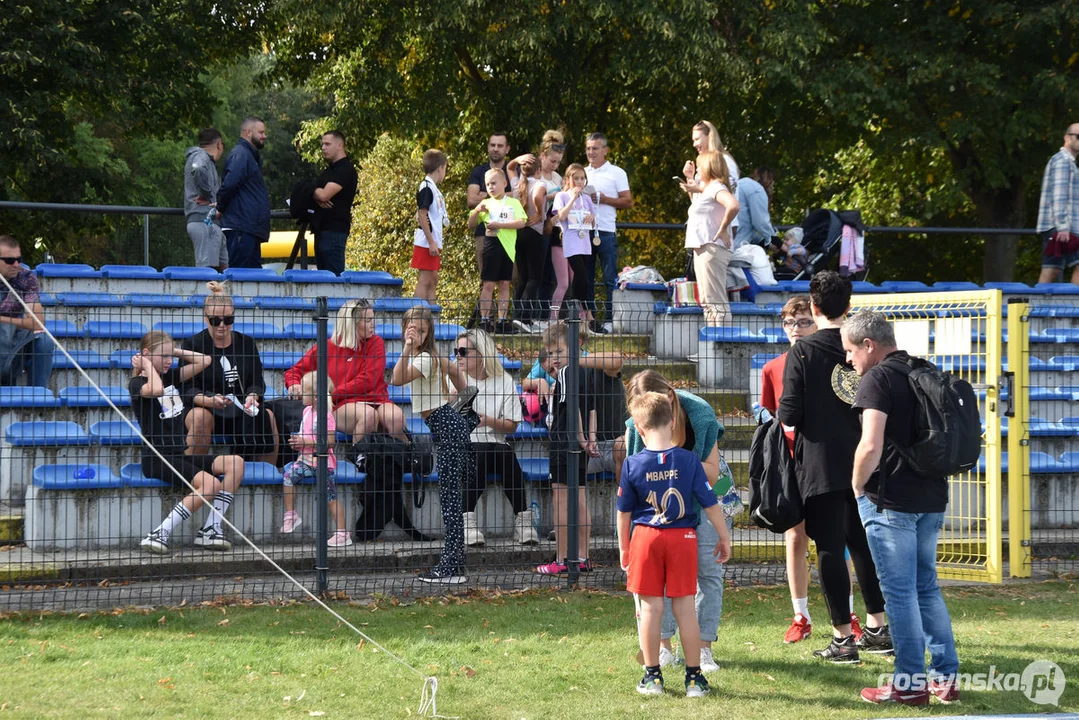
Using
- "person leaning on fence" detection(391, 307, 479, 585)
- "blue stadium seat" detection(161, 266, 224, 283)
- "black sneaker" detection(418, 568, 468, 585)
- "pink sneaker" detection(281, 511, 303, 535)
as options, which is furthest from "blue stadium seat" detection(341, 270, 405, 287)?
"black sneaker" detection(418, 568, 468, 585)

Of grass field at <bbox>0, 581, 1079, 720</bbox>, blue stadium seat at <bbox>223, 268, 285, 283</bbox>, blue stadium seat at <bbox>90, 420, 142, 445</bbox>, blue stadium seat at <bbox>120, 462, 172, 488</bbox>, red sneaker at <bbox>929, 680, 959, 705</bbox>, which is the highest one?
blue stadium seat at <bbox>223, 268, 285, 283</bbox>

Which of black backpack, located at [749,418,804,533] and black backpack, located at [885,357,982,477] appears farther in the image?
black backpack, located at [749,418,804,533]

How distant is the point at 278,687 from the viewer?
6.15 m

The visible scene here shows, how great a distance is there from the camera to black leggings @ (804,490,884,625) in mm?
6633

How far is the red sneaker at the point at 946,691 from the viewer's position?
19.0 ft

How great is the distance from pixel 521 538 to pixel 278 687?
10.8ft

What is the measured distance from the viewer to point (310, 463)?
8844mm

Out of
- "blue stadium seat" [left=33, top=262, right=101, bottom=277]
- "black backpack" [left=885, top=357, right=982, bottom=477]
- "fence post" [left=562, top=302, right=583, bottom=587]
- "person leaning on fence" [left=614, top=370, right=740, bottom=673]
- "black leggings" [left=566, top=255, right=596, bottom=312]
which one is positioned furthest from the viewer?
"black leggings" [left=566, top=255, right=596, bottom=312]

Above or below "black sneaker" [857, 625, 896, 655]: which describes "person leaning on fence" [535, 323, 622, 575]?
above

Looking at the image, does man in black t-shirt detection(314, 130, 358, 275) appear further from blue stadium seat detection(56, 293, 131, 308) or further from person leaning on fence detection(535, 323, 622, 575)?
person leaning on fence detection(535, 323, 622, 575)

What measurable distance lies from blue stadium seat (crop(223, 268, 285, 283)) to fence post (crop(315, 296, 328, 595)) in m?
3.46

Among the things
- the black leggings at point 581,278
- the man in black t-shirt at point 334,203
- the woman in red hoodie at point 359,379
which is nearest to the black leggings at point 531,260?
the black leggings at point 581,278

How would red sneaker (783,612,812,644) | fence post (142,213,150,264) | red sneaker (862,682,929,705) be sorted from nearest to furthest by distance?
red sneaker (862,682,929,705) < red sneaker (783,612,812,644) < fence post (142,213,150,264)

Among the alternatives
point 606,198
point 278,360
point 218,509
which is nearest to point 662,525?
point 218,509
